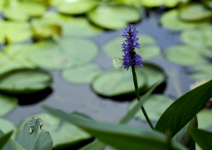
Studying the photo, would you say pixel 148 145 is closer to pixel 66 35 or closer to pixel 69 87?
pixel 69 87

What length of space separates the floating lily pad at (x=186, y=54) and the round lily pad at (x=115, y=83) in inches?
12.2

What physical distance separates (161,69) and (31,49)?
0.89 meters

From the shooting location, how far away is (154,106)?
1.17m

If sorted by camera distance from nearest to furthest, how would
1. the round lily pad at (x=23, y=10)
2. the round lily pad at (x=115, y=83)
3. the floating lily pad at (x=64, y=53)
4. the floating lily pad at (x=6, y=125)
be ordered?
the floating lily pad at (x=6, y=125) < the round lily pad at (x=115, y=83) < the floating lily pad at (x=64, y=53) < the round lily pad at (x=23, y=10)

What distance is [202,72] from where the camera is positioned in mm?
1362

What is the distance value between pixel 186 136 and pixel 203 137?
0.44 ft

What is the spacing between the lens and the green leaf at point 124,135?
0.88ft

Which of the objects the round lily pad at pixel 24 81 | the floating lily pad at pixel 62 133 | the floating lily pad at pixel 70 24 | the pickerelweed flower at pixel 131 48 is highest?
the pickerelweed flower at pixel 131 48

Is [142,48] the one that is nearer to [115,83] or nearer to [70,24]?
[115,83]

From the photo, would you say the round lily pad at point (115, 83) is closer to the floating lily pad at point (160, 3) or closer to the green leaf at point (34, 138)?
the green leaf at point (34, 138)

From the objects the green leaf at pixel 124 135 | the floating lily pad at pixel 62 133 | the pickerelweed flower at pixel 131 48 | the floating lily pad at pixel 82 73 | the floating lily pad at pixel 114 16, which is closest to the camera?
the green leaf at pixel 124 135

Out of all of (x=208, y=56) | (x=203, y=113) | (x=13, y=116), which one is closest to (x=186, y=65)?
(x=208, y=56)

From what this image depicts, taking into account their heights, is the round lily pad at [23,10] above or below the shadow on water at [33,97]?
above

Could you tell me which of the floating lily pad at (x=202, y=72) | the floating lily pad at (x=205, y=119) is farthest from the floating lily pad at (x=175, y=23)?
the floating lily pad at (x=205, y=119)
